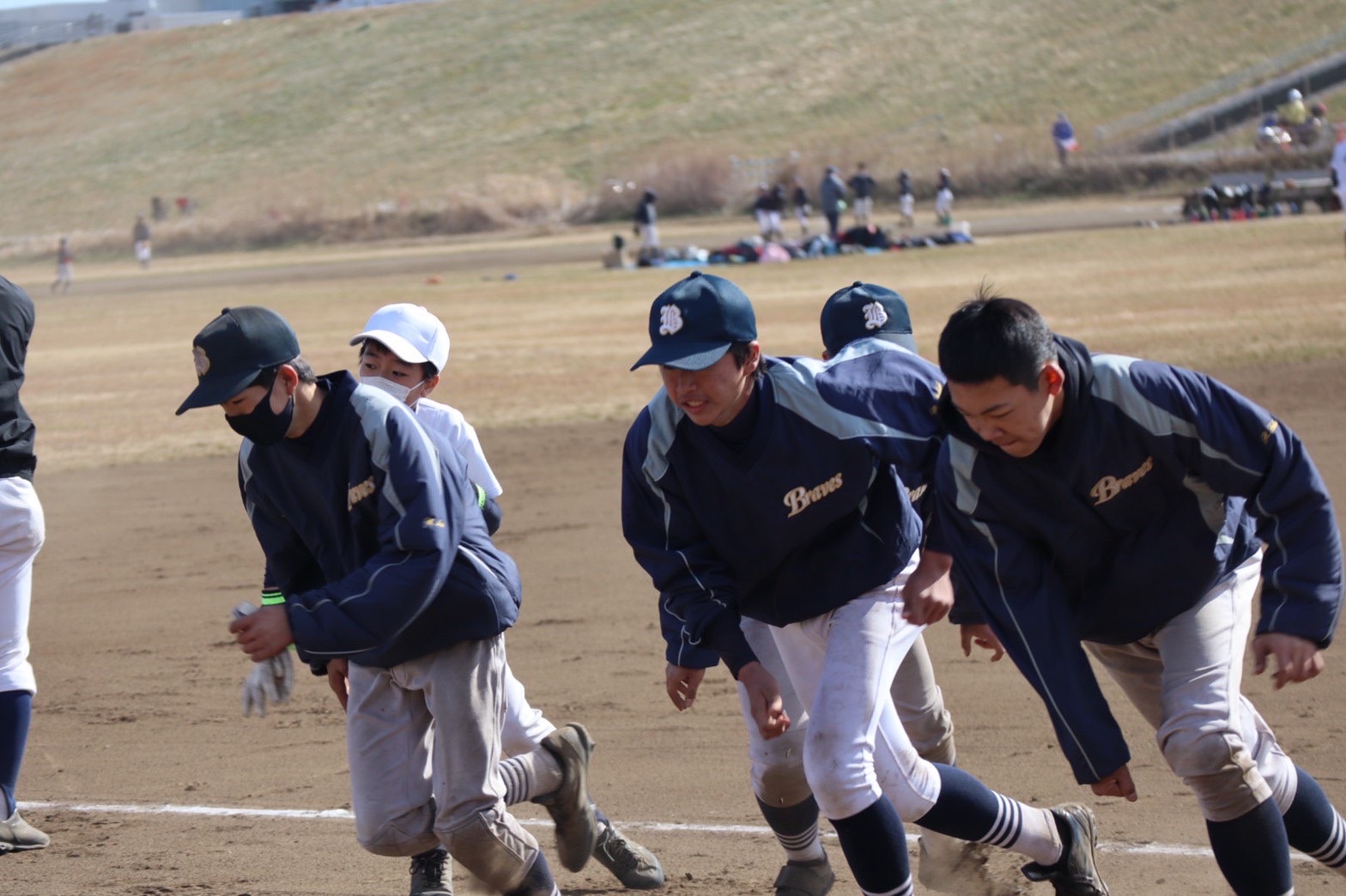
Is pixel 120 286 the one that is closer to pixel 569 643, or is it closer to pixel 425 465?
pixel 569 643

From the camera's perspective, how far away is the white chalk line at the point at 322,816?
488cm

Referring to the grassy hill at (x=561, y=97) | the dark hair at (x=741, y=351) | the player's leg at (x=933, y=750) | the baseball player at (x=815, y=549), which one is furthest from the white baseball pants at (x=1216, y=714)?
the grassy hill at (x=561, y=97)

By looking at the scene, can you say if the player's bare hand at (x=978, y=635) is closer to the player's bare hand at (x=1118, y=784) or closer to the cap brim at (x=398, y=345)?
the player's bare hand at (x=1118, y=784)

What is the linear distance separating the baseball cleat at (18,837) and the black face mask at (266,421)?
92.9 inches

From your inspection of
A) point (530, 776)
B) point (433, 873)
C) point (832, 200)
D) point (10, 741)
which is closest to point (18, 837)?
point (10, 741)

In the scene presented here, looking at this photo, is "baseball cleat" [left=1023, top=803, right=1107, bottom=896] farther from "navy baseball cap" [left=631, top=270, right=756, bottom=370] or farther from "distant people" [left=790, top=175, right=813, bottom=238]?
"distant people" [left=790, top=175, right=813, bottom=238]

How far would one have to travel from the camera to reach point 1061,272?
956 inches

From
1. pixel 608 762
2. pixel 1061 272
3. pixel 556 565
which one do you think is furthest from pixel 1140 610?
pixel 1061 272

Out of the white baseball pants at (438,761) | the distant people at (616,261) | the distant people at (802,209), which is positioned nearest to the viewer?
the white baseball pants at (438,761)

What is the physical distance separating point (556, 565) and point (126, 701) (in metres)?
2.98

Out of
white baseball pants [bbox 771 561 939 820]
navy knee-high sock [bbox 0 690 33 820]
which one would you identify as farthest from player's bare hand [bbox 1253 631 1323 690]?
navy knee-high sock [bbox 0 690 33 820]

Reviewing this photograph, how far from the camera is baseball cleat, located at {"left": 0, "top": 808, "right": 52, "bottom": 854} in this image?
5.45m

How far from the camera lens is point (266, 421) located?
4039 mm

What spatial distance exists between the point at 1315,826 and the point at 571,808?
2230 millimetres
